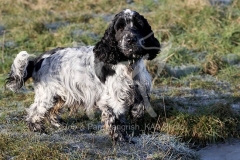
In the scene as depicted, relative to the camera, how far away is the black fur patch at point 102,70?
5771 mm

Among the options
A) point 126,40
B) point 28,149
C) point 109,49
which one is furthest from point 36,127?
point 126,40

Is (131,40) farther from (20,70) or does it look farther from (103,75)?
(20,70)

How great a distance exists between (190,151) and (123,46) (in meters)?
1.44

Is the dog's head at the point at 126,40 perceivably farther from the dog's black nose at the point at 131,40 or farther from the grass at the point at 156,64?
the grass at the point at 156,64

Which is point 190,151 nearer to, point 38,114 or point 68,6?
point 38,114

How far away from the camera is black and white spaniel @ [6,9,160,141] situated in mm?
5629

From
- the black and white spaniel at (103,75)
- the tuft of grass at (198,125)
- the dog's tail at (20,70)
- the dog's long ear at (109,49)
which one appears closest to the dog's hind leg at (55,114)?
the black and white spaniel at (103,75)

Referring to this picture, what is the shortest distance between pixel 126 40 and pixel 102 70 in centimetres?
52

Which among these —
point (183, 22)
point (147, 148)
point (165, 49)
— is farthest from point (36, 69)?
point (183, 22)

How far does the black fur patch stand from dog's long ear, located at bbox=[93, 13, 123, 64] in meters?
0.09

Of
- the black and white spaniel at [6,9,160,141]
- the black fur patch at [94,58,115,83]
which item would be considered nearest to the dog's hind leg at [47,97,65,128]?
the black and white spaniel at [6,9,160,141]

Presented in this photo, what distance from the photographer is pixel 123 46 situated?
5562mm

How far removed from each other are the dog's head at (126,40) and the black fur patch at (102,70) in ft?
0.32

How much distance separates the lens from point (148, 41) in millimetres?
5797
